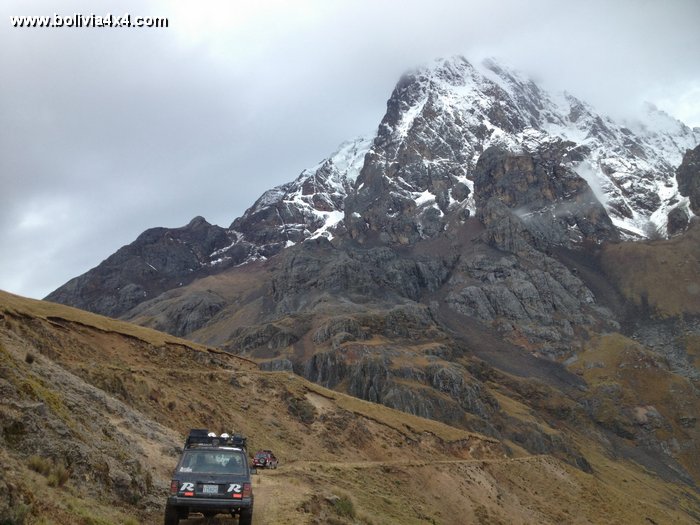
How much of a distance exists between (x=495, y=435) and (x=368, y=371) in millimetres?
32491

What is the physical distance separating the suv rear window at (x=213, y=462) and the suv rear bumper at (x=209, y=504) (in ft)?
3.23

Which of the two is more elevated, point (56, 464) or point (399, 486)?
point (56, 464)

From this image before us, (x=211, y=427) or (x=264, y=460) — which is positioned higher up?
(x=211, y=427)

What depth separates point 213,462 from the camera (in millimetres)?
17562

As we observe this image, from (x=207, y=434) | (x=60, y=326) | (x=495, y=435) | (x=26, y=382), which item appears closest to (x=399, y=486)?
(x=207, y=434)

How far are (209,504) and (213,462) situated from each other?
1.55 metres

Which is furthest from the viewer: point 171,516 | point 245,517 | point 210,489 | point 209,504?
point 210,489

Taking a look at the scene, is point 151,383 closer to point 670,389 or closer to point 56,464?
point 56,464

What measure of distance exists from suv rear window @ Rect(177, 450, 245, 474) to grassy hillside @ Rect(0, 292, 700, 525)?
180 cm

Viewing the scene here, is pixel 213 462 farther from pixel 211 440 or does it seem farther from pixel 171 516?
pixel 171 516

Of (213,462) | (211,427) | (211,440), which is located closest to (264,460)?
(211,427)

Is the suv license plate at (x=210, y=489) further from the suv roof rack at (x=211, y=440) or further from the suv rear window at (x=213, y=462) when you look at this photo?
the suv roof rack at (x=211, y=440)

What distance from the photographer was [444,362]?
154 meters

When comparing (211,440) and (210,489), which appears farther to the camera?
(211,440)
